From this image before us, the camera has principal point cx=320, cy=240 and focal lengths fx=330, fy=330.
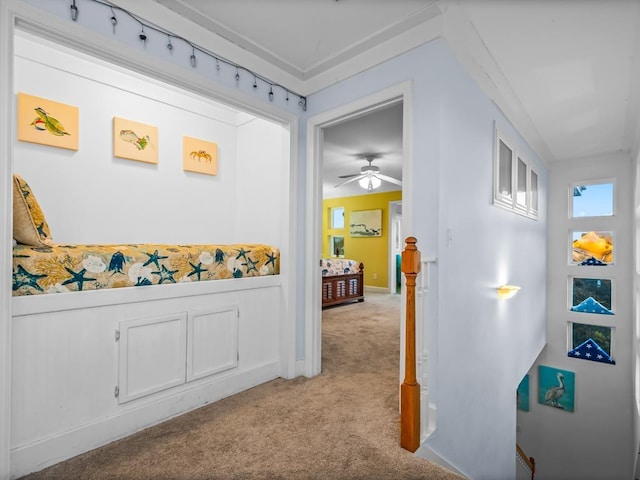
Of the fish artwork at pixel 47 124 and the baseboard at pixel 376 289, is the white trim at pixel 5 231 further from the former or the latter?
the baseboard at pixel 376 289

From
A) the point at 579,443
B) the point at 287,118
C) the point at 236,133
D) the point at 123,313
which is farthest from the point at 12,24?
the point at 579,443

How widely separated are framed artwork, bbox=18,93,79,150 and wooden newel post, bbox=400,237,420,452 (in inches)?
93.8

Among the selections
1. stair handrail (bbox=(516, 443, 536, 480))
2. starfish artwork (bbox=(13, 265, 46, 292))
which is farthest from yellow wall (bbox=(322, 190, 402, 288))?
starfish artwork (bbox=(13, 265, 46, 292))

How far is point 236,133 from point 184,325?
1973mm

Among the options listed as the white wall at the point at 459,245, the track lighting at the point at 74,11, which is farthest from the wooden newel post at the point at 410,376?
the track lighting at the point at 74,11

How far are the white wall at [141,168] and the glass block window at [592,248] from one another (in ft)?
16.4

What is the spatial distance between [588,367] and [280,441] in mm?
5465

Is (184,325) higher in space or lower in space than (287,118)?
lower

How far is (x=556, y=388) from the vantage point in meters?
5.22

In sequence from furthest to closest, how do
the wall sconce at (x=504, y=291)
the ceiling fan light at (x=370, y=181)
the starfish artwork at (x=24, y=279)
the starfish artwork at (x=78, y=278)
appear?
the ceiling fan light at (x=370, y=181) → the wall sconce at (x=504, y=291) → the starfish artwork at (x=78, y=278) → the starfish artwork at (x=24, y=279)

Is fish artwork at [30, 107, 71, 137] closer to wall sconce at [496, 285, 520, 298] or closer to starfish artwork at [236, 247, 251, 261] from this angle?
starfish artwork at [236, 247, 251, 261]

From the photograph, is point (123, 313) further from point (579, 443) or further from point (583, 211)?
point (579, 443)

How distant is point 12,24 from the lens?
136 centimetres

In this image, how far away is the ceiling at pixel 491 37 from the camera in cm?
182
